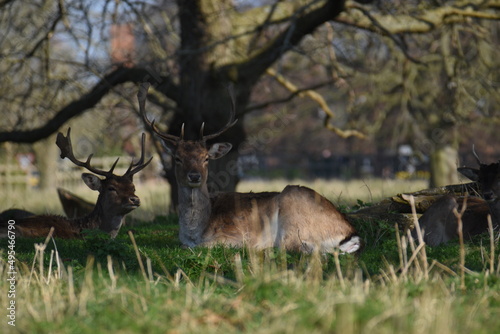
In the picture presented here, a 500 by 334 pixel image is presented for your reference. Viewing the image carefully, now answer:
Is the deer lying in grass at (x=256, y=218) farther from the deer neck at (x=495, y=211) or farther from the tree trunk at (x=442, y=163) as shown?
the tree trunk at (x=442, y=163)

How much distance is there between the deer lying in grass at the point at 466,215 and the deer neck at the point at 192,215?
2.40 metres

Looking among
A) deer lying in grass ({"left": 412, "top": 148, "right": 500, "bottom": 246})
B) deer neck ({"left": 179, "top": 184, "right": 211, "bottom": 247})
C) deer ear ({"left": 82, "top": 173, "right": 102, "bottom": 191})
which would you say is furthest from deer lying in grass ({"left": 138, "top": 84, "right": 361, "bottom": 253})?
deer ear ({"left": 82, "top": 173, "right": 102, "bottom": 191})

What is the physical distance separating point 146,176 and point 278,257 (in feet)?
72.3

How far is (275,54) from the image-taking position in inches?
456

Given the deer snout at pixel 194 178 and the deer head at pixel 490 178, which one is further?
the deer head at pixel 490 178

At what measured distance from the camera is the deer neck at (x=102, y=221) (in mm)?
8984

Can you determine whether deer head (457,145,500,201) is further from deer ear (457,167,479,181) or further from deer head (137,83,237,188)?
deer head (137,83,237,188)

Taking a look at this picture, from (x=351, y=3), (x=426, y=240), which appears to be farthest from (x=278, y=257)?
(x=351, y=3)

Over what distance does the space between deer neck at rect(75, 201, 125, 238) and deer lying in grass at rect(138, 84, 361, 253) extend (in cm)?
148

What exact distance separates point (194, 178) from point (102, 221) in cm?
200

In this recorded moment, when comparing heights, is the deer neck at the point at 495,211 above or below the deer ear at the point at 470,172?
below

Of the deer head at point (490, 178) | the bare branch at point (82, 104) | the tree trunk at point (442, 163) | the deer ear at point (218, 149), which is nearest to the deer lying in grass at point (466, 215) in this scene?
the deer head at point (490, 178)

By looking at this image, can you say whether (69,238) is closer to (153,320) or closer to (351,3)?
(153,320)

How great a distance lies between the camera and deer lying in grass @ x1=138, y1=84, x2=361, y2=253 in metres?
7.54
